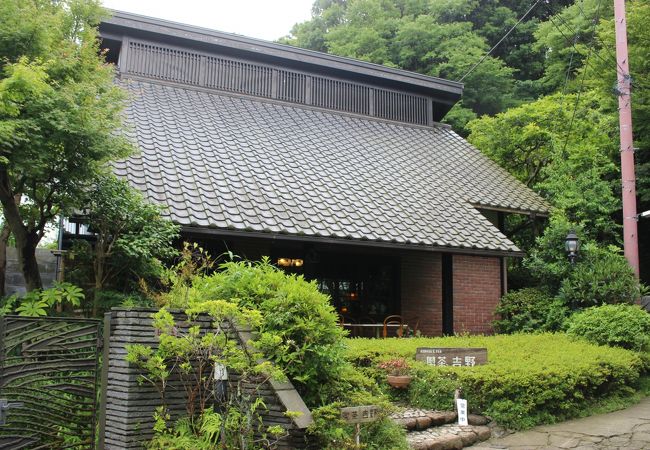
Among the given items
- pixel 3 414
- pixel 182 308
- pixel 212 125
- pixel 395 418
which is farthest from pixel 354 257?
pixel 3 414

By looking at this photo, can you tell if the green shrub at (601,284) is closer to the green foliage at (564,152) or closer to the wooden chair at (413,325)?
the green foliage at (564,152)

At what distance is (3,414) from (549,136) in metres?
15.1

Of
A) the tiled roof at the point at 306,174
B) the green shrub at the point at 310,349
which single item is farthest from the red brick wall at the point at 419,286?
the green shrub at the point at 310,349

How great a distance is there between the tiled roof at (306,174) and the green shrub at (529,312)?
5.10ft

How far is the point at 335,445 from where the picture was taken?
4867 mm

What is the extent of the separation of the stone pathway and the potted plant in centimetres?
135

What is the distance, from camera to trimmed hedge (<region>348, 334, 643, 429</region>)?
23.0 feet

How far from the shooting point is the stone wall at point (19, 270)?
11234 mm

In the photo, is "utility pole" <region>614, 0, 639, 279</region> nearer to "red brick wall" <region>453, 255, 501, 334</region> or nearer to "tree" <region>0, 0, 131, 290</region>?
"red brick wall" <region>453, 255, 501, 334</region>

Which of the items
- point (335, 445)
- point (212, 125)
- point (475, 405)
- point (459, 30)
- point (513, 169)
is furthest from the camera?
point (459, 30)

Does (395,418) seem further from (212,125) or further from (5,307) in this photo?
(212,125)

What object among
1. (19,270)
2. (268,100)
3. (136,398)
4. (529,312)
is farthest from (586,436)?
(268,100)

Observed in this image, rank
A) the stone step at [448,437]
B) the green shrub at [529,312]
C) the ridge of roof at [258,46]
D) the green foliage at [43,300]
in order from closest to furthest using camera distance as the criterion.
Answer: the stone step at [448,437], the green foliage at [43,300], the green shrub at [529,312], the ridge of roof at [258,46]

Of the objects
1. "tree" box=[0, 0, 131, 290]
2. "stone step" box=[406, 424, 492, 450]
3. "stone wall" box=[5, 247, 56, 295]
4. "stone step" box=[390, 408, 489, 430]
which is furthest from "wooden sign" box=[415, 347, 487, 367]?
"stone wall" box=[5, 247, 56, 295]
